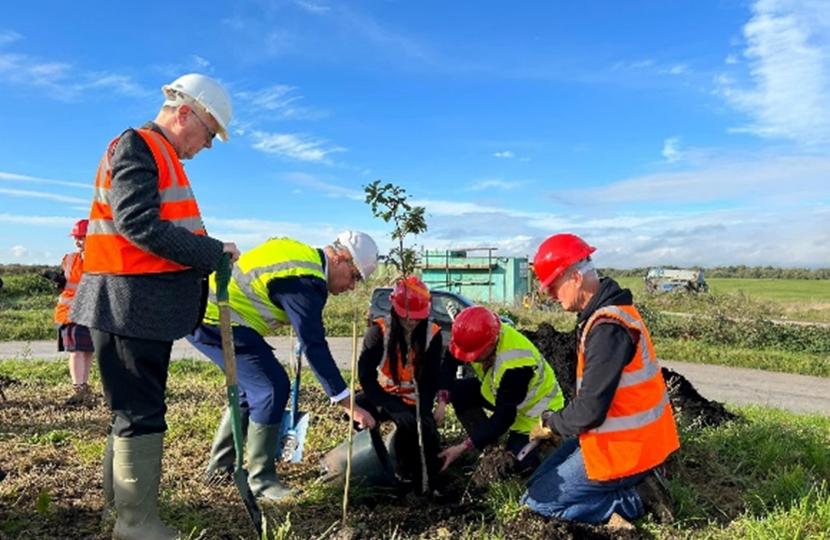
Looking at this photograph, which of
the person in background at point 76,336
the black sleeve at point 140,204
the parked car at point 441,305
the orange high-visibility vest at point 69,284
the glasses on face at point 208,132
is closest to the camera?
the black sleeve at point 140,204

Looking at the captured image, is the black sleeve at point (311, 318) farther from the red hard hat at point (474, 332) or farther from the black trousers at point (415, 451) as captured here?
the red hard hat at point (474, 332)

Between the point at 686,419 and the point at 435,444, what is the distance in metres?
2.59

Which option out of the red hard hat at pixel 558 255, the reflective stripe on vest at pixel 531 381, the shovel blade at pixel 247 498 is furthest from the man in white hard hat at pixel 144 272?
the reflective stripe on vest at pixel 531 381

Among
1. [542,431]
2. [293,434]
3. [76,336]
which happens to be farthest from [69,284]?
[542,431]

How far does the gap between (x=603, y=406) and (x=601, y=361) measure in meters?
0.22

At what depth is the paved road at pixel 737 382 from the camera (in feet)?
32.0

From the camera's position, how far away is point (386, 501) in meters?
3.89

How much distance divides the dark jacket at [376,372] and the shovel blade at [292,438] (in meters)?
0.48

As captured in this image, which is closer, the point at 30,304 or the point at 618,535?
the point at 618,535

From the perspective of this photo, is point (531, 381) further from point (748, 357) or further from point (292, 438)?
point (748, 357)

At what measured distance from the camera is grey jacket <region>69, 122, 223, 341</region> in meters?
2.66

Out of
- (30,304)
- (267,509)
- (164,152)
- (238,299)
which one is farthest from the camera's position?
(30,304)

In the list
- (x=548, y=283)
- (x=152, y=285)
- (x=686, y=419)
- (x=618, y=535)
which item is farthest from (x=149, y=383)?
(x=686, y=419)

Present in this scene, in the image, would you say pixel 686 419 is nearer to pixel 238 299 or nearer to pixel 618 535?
pixel 618 535
